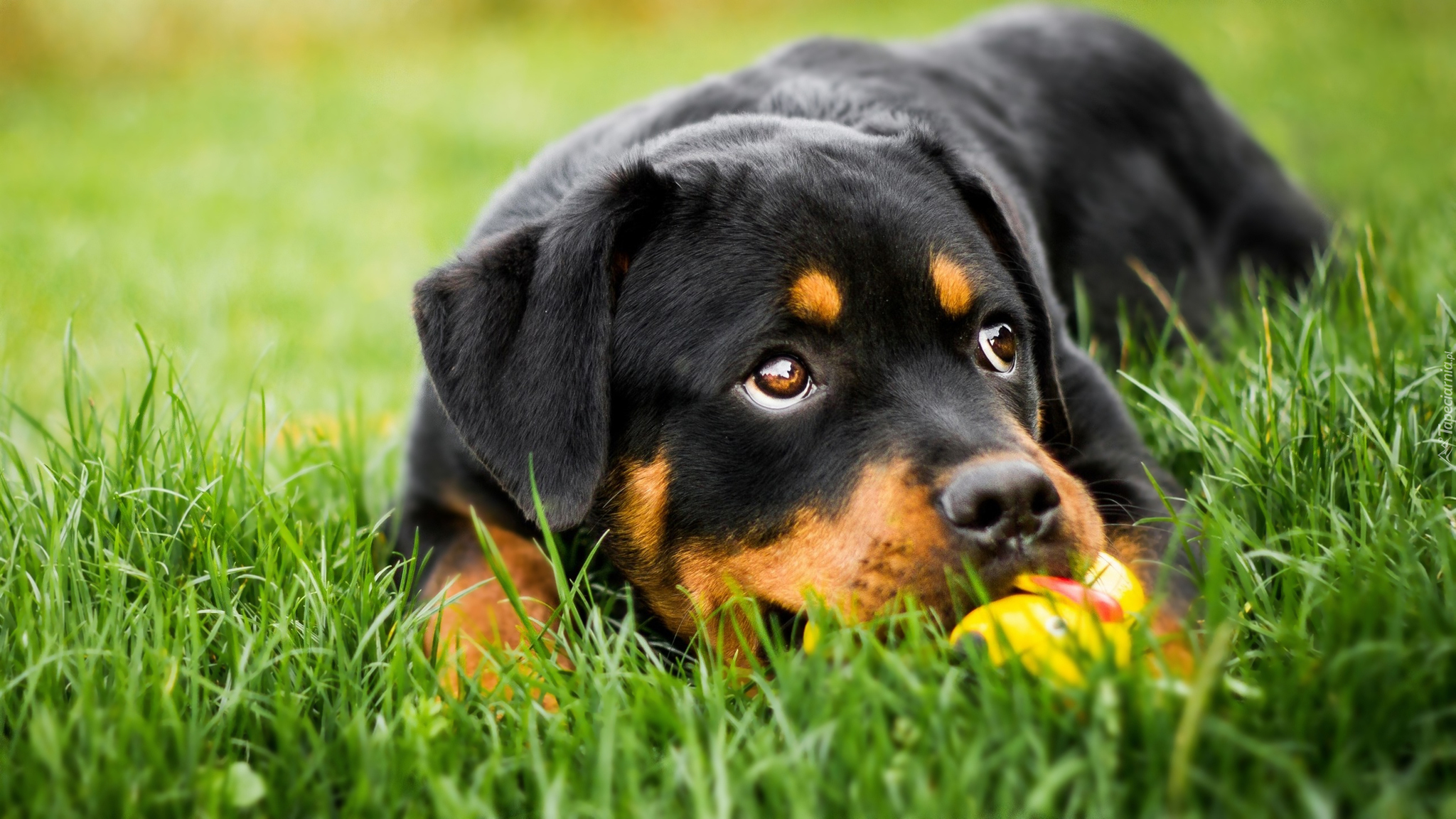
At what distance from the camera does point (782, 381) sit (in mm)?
2293

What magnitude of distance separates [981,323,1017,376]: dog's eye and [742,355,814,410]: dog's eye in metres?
0.48

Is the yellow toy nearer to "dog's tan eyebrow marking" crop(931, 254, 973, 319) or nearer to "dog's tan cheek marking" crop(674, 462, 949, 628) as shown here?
"dog's tan cheek marking" crop(674, 462, 949, 628)

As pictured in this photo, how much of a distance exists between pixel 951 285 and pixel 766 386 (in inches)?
18.0

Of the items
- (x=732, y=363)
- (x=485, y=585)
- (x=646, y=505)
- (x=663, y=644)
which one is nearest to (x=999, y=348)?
(x=732, y=363)

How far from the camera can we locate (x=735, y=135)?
8.79 ft

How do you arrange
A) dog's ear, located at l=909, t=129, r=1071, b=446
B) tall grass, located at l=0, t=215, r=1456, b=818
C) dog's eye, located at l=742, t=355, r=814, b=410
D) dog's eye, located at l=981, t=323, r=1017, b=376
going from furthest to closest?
dog's ear, located at l=909, t=129, r=1071, b=446 < dog's eye, located at l=981, t=323, r=1017, b=376 < dog's eye, located at l=742, t=355, r=814, b=410 < tall grass, located at l=0, t=215, r=1456, b=818

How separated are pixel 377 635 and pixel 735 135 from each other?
1382 mm

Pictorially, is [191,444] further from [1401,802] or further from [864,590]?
[1401,802]

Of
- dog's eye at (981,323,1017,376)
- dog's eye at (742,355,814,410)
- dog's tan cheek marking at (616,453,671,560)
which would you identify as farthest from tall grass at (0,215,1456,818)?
dog's eye at (742,355,814,410)

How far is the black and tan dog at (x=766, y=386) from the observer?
82.3 inches

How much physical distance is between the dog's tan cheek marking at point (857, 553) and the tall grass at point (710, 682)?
8 centimetres

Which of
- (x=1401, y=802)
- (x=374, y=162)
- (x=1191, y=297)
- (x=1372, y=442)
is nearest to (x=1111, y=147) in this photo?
(x=1191, y=297)

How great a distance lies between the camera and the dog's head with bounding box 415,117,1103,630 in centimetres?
219

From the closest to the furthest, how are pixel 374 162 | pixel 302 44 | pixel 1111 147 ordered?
1. pixel 1111 147
2. pixel 374 162
3. pixel 302 44
